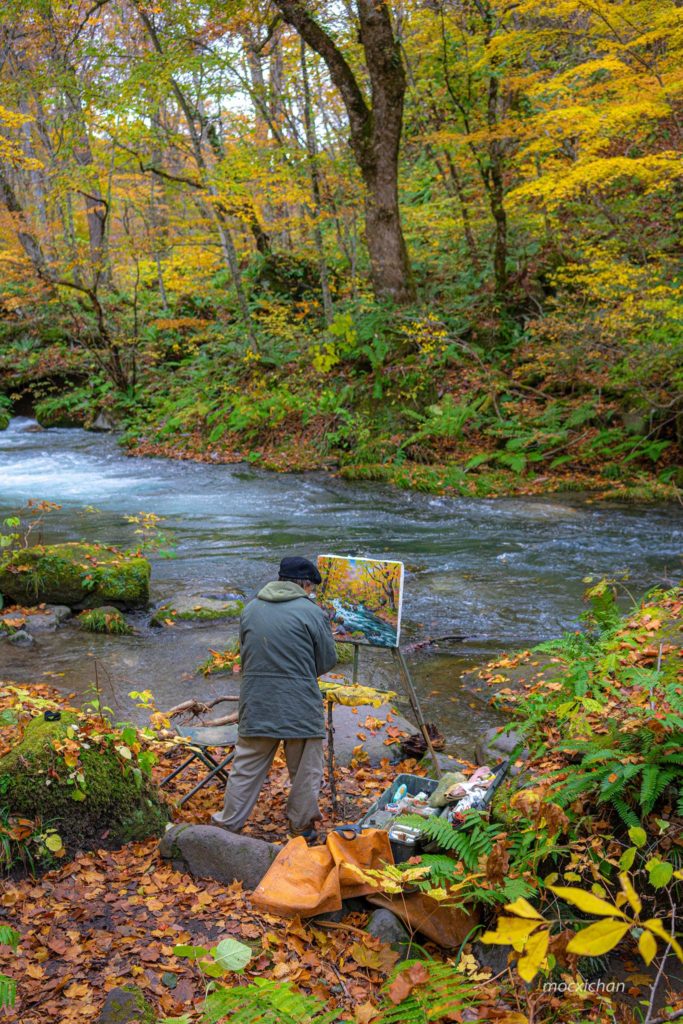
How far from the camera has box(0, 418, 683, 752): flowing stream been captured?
7973 millimetres

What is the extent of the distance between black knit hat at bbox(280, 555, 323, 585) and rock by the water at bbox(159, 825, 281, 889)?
164cm

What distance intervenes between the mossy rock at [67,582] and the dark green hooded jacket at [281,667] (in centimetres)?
505

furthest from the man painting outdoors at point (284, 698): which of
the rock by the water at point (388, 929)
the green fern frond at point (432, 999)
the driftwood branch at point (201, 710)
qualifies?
the green fern frond at point (432, 999)

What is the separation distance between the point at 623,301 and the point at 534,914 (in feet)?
43.7

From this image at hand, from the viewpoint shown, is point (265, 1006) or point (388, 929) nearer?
point (265, 1006)

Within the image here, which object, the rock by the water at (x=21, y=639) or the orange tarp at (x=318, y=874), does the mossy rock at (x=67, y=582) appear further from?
the orange tarp at (x=318, y=874)

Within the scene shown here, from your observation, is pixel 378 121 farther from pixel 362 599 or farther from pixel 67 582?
pixel 362 599

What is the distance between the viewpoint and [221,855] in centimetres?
455

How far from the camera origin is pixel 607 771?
13.1 ft

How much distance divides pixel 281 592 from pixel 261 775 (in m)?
1.20

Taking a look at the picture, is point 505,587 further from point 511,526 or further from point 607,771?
point 607,771

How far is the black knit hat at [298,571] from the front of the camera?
520 centimetres

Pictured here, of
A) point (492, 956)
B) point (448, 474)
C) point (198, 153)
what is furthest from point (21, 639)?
point (198, 153)

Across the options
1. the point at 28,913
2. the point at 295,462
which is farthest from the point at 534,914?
the point at 295,462
